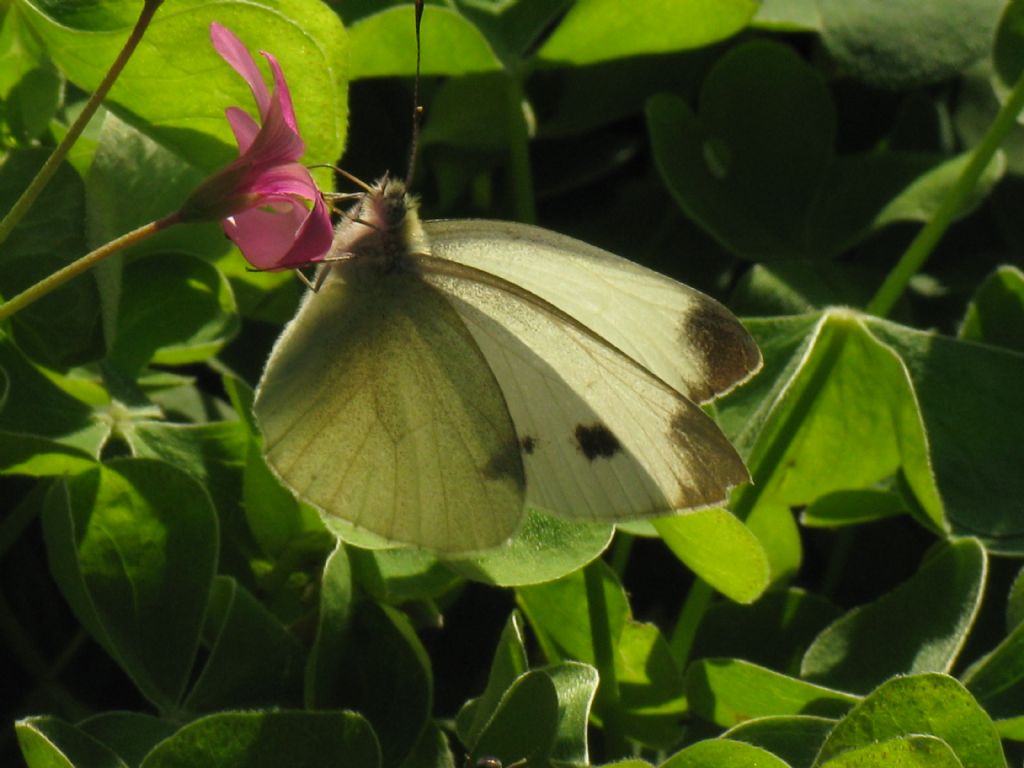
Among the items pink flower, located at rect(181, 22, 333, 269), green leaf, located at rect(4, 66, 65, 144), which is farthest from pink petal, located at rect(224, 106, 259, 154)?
green leaf, located at rect(4, 66, 65, 144)

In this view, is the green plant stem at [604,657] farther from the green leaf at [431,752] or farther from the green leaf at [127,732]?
the green leaf at [127,732]

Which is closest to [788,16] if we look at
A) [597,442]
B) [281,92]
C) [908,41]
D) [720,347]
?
[908,41]

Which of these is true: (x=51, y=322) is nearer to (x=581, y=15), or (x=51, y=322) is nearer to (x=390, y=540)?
(x=390, y=540)

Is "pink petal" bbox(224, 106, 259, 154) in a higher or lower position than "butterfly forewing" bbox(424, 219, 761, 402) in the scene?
higher

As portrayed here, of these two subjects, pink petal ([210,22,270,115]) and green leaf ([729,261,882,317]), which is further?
green leaf ([729,261,882,317])

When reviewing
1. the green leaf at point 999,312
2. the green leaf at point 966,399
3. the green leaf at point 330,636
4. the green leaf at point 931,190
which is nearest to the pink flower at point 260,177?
the green leaf at point 330,636

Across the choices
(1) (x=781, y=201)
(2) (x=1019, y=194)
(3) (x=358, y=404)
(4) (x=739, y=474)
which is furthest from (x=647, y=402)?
(2) (x=1019, y=194)

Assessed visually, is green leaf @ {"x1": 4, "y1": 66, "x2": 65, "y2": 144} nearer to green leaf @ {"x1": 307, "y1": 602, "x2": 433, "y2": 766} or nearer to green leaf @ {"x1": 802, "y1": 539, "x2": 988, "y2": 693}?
green leaf @ {"x1": 307, "y1": 602, "x2": 433, "y2": 766}
